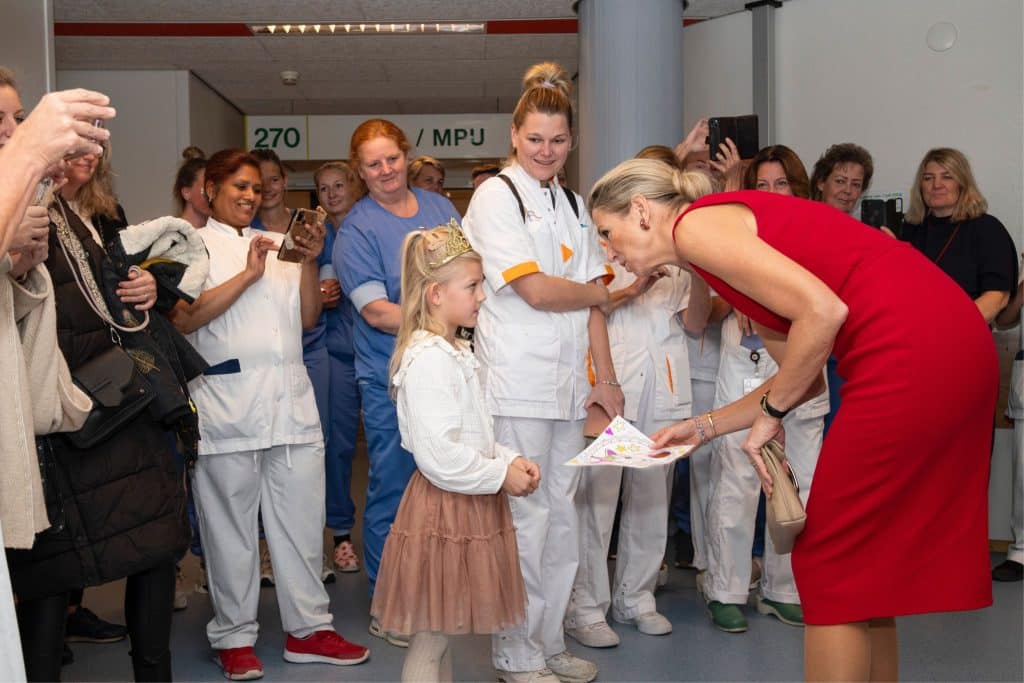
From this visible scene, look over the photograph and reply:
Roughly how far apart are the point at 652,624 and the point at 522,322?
49.3 inches

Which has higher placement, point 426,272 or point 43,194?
point 43,194

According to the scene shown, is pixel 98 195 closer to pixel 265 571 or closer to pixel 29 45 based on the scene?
pixel 29 45

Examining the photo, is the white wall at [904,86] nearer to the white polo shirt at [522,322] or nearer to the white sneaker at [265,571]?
the white polo shirt at [522,322]

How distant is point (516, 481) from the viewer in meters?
2.54

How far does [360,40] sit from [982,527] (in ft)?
20.6

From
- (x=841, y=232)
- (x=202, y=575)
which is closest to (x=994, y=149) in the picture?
(x=841, y=232)

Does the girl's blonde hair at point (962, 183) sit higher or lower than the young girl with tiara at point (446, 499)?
higher

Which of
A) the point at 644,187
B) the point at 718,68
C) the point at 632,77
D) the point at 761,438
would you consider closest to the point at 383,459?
the point at 644,187

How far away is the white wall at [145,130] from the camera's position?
835 cm

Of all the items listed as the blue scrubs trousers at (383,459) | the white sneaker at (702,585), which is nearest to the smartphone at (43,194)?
the blue scrubs trousers at (383,459)

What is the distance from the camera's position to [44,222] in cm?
211

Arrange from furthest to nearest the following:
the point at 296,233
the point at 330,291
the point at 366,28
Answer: the point at 366,28, the point at 330,291, the point at 296,233

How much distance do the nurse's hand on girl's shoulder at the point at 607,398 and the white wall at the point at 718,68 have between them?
11.7ft

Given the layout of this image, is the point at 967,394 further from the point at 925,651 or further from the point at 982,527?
the point at 925,651
